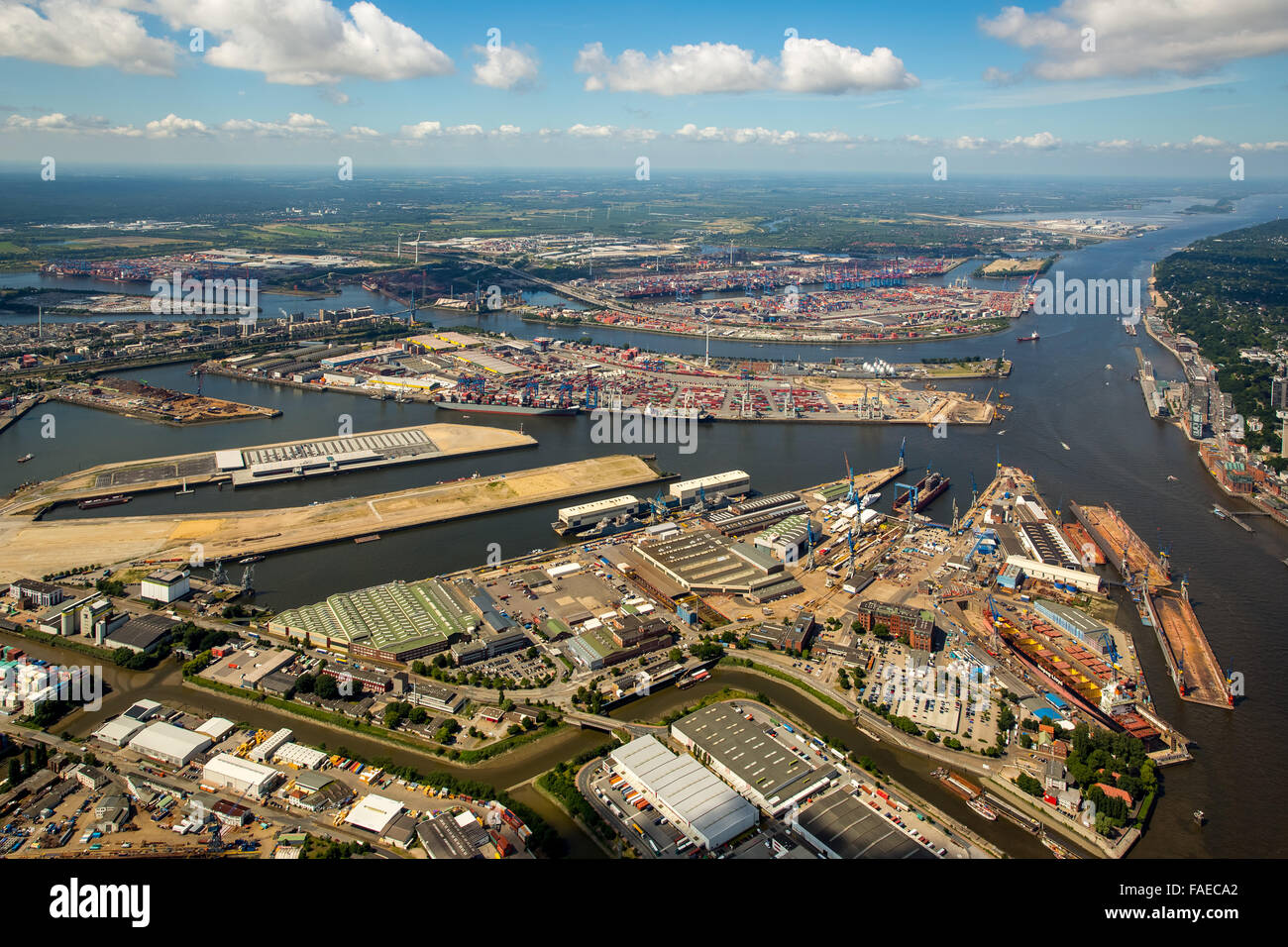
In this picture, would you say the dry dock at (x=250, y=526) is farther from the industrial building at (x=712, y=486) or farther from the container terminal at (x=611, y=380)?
the container terminal at (x=611, y=380)

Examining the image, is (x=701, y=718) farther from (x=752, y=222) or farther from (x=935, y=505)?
(x=752, y=222)

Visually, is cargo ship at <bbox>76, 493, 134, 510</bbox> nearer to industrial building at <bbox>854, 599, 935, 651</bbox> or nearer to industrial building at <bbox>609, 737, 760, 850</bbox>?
industrial building at <bbox>609, 737, 760, 850</bbox>

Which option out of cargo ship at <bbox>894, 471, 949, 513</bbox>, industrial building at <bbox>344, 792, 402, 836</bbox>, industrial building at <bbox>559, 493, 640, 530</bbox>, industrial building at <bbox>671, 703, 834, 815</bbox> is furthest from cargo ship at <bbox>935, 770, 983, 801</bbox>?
cargo ship at <bbox>894, 471, 949, 513</bbox>

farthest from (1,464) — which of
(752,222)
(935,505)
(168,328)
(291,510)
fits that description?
(752,222)

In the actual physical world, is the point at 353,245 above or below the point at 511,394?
above

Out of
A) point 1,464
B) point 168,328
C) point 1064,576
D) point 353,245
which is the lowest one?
point 1064,576

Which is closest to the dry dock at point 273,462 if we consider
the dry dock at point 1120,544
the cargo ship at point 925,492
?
the cargo ship at point 925,492

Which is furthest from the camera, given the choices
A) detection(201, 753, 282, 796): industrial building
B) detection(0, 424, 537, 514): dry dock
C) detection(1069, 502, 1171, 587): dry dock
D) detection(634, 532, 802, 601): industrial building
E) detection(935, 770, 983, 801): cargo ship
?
detection(0, 424, 537, 514): dry dock
